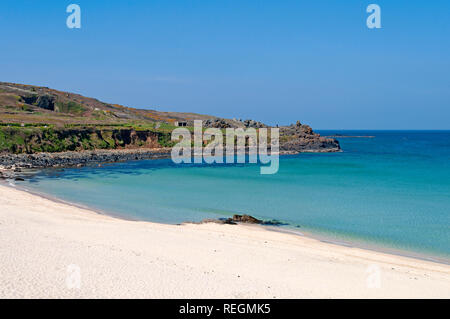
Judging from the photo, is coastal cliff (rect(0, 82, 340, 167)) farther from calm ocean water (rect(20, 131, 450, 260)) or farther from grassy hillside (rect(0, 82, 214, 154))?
calm ocean water (rect(20, 131, 450, 260))

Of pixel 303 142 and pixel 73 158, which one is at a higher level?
pixel 303 142

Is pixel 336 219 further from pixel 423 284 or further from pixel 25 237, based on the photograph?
pixel 25 237

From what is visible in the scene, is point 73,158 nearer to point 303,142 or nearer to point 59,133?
point 59,133

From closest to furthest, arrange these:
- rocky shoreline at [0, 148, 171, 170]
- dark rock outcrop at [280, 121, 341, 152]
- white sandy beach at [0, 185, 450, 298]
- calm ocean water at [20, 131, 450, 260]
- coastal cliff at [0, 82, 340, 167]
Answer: white sandy beach at [0, 185, 450, 298]
calm ocean water at [20, 131, 450, 260]
rocky shoreline at [0, 148, 171, 170]
coastal cliff at [0, 82, 340, 167]
dark rock outcrop at [280, 121, 341, 152]

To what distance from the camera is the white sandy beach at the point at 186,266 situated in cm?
834

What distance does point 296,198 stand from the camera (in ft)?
85.3

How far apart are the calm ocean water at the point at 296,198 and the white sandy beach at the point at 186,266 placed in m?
3.77

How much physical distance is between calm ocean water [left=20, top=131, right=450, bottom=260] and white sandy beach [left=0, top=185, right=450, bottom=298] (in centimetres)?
377

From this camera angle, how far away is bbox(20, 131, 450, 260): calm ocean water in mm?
17438

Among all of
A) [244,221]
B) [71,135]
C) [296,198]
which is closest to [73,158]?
[71,135]

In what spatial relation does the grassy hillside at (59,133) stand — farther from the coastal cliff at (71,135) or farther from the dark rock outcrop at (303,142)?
the dark rock outcrop at (303,142)

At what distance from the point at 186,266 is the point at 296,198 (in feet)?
55.6

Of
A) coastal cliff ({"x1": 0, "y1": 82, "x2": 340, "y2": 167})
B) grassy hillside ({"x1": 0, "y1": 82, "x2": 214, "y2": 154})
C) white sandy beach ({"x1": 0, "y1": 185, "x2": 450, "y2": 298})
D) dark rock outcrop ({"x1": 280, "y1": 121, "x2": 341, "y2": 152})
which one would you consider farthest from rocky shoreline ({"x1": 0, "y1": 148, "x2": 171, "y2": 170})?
white sandy beach ({"x1": 0, "y1": 185, "x2": 450, "y2": 298})

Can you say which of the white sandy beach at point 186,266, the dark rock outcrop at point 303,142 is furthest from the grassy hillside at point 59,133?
→ the white sandy beach at point 186,266
